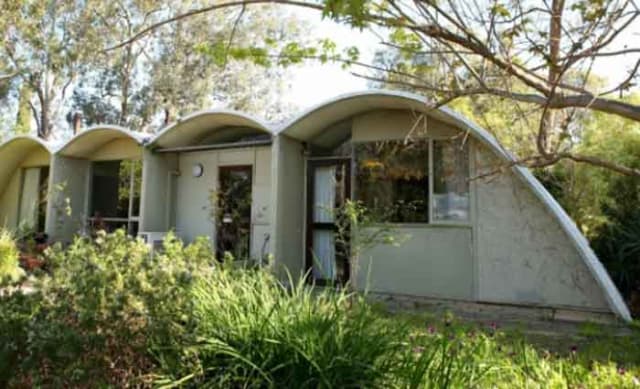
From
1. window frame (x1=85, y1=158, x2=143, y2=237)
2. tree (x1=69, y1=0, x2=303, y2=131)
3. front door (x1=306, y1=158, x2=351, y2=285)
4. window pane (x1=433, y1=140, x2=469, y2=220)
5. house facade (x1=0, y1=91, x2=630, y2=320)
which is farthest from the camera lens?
tree (x1=69, y1=0, x2=303, y2=131)

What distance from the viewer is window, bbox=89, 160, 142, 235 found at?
11.5m

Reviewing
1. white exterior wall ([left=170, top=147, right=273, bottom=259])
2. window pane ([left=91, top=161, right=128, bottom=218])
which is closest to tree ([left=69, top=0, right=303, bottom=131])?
window pane ([left=91, top=161, right=128, bottom=218])

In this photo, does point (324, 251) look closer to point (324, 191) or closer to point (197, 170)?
point (324, 191)

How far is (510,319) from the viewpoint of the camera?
638 cm

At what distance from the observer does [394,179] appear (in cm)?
798

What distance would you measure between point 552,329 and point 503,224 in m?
1.73

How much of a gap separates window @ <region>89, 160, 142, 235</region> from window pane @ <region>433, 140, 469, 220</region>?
7.58 metres

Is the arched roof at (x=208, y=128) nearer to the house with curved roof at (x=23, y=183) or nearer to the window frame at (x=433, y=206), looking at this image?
the window frame at (x=433, y=206)

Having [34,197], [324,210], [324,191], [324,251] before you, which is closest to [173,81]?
[34,197]

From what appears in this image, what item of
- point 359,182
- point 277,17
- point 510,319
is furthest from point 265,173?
point 277,17

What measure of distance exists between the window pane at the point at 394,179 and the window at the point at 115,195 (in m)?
6.32

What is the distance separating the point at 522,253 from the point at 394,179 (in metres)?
2.40

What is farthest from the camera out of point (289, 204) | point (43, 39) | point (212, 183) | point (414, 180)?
point (43, 39)

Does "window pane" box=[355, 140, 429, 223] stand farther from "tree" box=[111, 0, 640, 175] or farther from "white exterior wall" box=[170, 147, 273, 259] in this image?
"tree" box=[111, 0, 640, 175]
